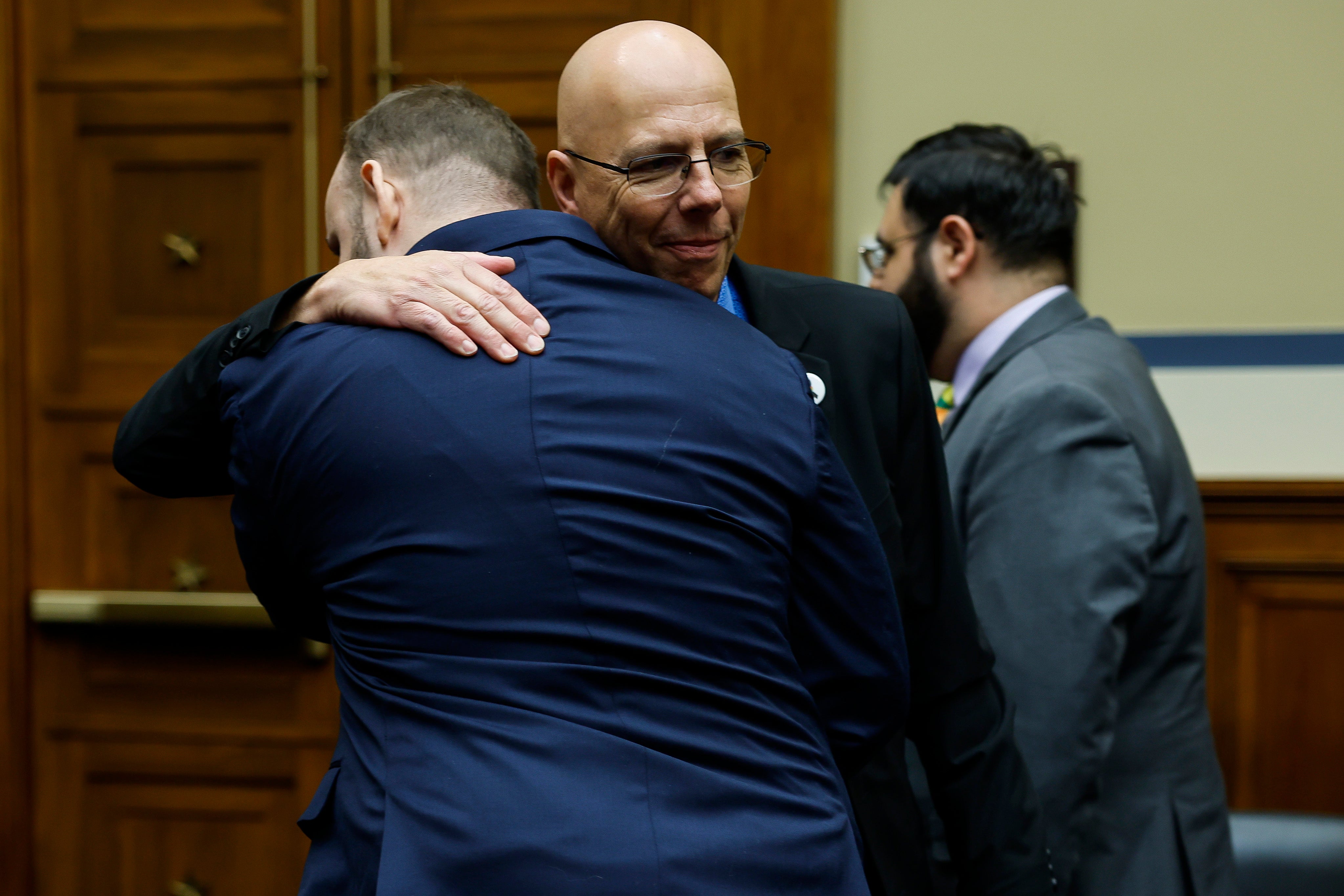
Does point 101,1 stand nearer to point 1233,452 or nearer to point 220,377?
point 220,377

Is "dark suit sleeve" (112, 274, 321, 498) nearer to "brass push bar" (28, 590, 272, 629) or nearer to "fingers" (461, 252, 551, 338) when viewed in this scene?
"fingers" (461, 252, 551, 338)

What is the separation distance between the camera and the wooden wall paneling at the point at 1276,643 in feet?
8.67

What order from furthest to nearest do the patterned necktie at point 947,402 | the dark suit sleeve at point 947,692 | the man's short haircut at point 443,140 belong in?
the patterned necktie at point 947,402 → the dark suit sleeve at point 947,692 → the man's short haircut at point 443,140

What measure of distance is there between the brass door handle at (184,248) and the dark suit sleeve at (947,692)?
210 centimetres

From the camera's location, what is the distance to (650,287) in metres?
1.05

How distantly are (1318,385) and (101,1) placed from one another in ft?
9.59

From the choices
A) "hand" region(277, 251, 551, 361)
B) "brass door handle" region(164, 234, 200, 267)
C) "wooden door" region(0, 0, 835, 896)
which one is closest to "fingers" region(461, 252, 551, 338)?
"hand" region(277, 251, 551, 361)

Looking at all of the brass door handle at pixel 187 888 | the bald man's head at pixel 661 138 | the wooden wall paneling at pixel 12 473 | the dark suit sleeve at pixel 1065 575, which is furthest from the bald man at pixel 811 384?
the brass door handle at pixel 187 888

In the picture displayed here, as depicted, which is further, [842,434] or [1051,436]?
[1051,436]

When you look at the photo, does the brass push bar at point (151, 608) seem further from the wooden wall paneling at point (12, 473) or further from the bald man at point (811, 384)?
the bald man at point (811, 384)

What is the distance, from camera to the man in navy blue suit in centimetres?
90

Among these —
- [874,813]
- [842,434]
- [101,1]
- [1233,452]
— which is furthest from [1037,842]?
[101,1]

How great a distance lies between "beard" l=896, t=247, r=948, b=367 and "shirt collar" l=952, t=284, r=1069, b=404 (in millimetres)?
58

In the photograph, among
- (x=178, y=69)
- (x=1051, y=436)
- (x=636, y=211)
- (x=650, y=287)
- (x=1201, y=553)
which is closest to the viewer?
(x=650, y=287)
